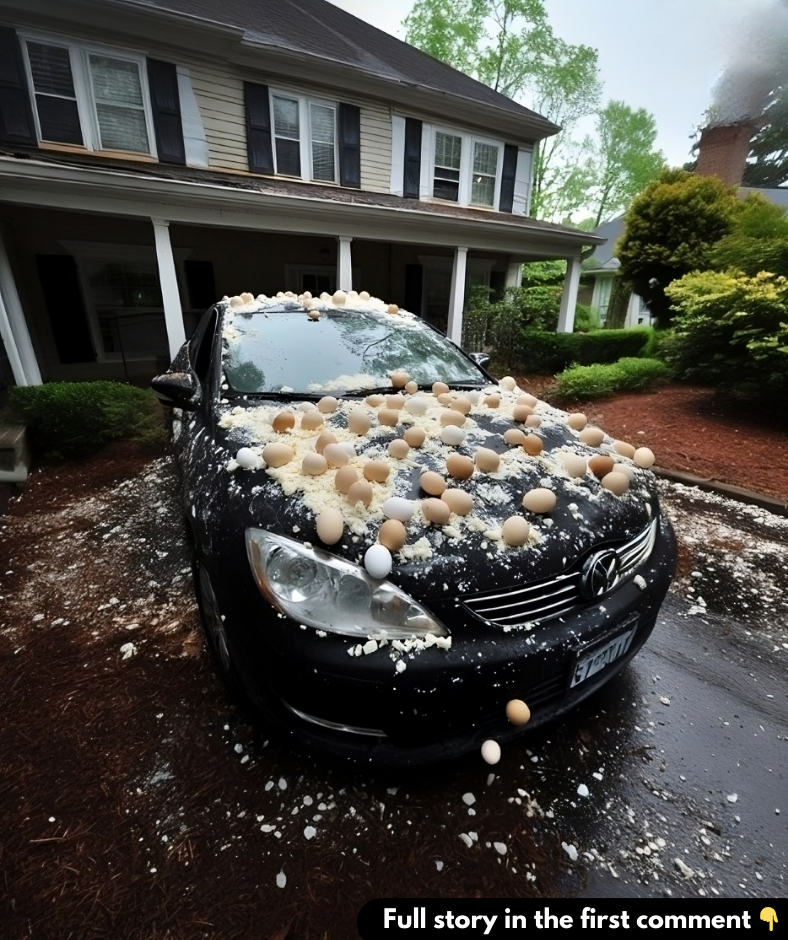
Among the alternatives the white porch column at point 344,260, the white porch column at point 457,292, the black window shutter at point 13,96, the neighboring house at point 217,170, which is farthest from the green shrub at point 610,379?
the black window shutter at point 13,96

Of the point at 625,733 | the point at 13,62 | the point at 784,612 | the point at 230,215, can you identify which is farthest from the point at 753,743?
the point at 13,62

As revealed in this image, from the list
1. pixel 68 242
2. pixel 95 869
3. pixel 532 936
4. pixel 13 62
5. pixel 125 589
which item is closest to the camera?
pixel 532 936

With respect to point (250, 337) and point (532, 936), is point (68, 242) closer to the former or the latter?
point (250, 337)

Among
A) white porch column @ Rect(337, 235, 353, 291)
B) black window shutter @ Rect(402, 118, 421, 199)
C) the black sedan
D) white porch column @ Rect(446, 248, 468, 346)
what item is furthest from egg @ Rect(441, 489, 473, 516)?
black window shutter @ Rect(402, 118, 421, 199)

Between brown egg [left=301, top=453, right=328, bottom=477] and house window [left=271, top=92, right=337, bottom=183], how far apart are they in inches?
363

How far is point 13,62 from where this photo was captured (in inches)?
251

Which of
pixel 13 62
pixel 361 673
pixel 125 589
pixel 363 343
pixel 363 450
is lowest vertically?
pixel 125 589

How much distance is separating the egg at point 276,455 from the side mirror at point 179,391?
986 mm

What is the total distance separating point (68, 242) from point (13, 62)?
95.3 inches

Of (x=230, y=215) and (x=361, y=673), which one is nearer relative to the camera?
(x=361, y=673)

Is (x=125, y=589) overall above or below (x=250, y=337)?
below

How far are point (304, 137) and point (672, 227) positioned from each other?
8.61 metres

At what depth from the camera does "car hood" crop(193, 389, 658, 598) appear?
1.40 metres

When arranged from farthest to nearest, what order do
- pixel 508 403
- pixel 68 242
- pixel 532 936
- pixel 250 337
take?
pixel 68 242, pixel 250 337, pixel 508 403, pixel 532 936
